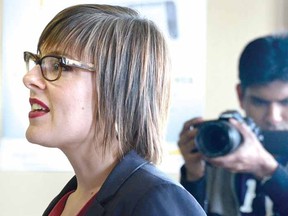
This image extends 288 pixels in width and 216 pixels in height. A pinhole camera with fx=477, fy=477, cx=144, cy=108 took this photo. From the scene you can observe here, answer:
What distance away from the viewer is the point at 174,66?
1.21 meters

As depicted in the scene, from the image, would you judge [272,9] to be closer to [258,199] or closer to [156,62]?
[258,199]

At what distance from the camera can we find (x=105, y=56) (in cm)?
74

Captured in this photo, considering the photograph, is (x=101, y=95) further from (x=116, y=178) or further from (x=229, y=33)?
(x=229, y=33)

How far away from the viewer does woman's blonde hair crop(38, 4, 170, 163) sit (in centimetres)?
74

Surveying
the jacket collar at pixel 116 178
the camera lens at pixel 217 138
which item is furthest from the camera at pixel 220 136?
the jacket collar at pixel 116 178

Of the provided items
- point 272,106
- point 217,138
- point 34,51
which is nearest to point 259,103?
point 272,106

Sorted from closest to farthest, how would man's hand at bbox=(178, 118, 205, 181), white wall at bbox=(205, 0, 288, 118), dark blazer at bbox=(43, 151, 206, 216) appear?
dark blazer at bbox=(43, 151, 206, 216) < man's hand at bbox=(178, 118, 205, 181) < white wall at bbox=(205, 0, 288, 118)

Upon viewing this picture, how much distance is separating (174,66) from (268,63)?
25cm

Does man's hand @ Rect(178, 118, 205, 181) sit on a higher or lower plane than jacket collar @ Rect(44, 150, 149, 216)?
lower

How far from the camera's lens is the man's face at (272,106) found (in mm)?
1033

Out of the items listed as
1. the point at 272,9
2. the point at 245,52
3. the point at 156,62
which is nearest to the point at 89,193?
the point at 156,62

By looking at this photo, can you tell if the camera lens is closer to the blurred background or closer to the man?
the man

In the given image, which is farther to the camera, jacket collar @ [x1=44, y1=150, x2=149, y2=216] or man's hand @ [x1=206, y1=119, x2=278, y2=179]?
man's hand @ [x1=206, y1=119, x2=278, y2=179]

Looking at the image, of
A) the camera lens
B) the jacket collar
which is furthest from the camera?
the jacket collar
